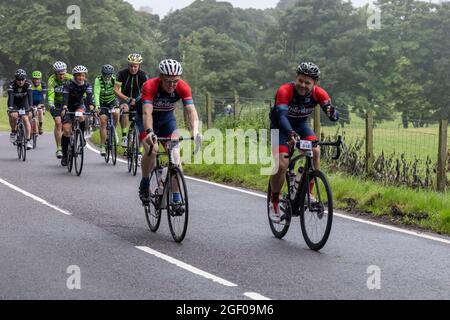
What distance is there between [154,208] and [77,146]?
667cm

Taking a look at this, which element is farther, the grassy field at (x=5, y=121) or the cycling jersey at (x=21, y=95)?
the grassy field at (x=5, y=121)

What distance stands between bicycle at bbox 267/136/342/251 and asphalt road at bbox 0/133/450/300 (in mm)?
225

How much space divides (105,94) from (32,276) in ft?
35.3

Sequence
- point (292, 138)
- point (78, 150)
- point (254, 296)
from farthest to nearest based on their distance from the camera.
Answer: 1. point (78, 150)
2. point (292, 138)
3. point (254, 296)

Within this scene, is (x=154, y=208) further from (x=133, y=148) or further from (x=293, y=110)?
(x=133, y=148)

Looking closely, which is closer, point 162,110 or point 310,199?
point 310,199

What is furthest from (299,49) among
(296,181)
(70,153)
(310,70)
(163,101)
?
(310,70)

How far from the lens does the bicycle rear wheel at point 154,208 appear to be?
397 inches

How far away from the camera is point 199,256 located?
871cm

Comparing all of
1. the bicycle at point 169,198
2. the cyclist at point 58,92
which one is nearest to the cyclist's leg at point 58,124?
the cyclist at point 58,92

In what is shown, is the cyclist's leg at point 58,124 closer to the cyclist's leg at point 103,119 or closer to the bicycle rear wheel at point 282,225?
the cyclist's leg at point 103,119

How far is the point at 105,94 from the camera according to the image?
18094 mm

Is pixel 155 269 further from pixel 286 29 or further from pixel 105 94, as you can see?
pixel 286 29

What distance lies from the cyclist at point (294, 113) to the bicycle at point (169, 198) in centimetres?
113
